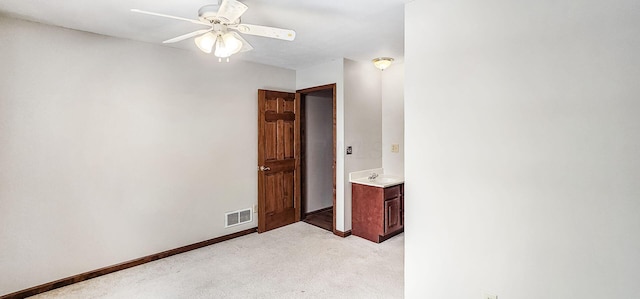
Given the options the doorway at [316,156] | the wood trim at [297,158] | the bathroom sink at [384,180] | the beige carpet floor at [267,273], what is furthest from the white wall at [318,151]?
the beige carpet floor at [267,273]

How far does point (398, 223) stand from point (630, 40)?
9.82 ft

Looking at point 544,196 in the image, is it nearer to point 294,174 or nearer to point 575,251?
point 575,251

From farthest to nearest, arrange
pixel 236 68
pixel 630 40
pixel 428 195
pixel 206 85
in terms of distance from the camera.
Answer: pixel 236 68 < pixel 206 85 < pixel 428 195 < pixel 630 40

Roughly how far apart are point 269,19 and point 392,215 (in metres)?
2.78

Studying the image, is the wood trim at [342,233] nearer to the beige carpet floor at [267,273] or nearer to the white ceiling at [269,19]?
the beige carpet floor at [267,273]

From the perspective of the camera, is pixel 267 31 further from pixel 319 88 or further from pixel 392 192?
pixel 392 192

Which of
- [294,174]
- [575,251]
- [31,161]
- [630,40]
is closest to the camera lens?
[630,40]

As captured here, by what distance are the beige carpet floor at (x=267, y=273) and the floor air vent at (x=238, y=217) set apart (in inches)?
9.7

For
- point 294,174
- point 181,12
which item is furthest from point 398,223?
point 181,12

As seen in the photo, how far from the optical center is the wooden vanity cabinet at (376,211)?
3678 millimetres

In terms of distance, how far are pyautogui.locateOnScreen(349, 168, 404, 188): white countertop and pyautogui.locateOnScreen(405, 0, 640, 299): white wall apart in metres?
1.66

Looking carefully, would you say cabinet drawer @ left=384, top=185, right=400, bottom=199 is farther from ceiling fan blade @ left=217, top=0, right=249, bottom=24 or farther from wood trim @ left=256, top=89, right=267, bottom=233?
ceiling fan blade @ left=217, top=0, right=249, bottom=24

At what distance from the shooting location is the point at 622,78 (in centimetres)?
144

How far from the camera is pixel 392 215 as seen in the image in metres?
3.81
